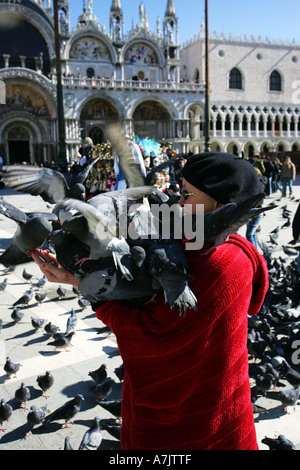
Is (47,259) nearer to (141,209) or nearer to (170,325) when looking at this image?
(141,209)

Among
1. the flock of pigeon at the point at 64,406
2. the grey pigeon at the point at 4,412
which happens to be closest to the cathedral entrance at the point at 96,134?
the flock of pigeon at the point at 64,406

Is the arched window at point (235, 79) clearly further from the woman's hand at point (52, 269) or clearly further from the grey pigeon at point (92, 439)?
the woman's hand at point (52, 269)

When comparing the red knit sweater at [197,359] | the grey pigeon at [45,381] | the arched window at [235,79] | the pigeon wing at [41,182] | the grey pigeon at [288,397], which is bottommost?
the grey pigeon at [288,397]

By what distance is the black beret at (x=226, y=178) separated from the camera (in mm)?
1489

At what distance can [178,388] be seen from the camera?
1.52 metres

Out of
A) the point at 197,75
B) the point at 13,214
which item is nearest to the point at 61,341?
→ the point at 13,214

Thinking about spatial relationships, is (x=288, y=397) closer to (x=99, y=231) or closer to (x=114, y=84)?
(x=99, y=231)

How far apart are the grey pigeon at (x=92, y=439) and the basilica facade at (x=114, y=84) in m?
24.7

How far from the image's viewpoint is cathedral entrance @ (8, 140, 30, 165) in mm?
29616

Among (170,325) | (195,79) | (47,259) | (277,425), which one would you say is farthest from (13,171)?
(195,79)

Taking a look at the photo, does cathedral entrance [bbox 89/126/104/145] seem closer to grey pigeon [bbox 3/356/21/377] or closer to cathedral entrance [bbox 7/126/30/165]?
cathedral entrance [bbox 7/126/30/165]

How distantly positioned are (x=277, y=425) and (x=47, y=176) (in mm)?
2235

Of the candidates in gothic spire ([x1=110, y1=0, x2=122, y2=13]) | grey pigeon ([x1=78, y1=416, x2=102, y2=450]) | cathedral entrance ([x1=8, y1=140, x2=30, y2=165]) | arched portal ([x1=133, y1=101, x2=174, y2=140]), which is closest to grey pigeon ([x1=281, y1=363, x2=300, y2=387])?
grey pigeon ([x1=78, y1=416, x2=102, y2=450])

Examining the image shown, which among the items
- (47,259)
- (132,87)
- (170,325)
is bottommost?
(170,325)
